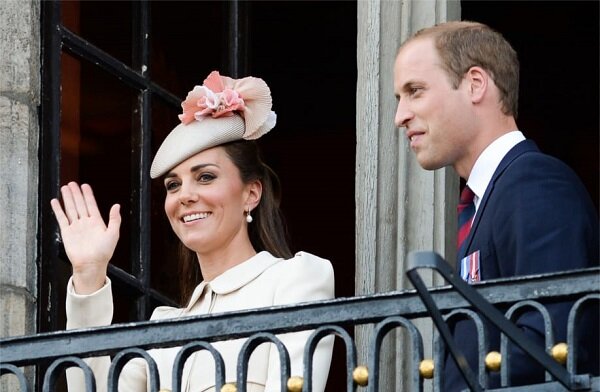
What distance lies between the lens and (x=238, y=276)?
6.66 meters

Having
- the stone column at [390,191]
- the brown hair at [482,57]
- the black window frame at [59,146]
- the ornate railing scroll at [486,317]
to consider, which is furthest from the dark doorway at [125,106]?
the ornate railing scroll at [486,317]

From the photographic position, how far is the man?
5684 millimetres

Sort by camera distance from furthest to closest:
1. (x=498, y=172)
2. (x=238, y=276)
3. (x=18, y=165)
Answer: (x=18, y=165) < (x=238, y=276) < (x=498, y=172)

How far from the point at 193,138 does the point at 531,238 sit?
56.6 inches

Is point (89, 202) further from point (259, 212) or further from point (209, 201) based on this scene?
point (259, 212)

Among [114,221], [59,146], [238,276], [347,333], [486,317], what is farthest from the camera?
[59,146]

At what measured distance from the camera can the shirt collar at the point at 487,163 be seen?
19.8 ft

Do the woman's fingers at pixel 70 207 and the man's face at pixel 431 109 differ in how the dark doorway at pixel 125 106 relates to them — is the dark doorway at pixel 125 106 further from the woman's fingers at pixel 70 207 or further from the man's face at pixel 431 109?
Result: the man's face at pixel 431 109

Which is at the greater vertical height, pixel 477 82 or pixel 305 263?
pixel 477 82

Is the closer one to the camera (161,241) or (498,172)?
(498,172)

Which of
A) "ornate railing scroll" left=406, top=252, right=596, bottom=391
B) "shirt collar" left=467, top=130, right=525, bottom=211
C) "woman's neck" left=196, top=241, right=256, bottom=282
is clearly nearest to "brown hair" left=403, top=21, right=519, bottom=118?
"shirt collar" left=467, top=130, right=525, bottom=211

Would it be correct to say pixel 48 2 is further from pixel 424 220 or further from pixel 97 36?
pixel 424 220

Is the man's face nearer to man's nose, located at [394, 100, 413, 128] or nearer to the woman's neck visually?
man's nose, located at [394, 100, 413, 128]

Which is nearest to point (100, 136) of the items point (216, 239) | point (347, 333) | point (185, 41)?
point (185, 41)
